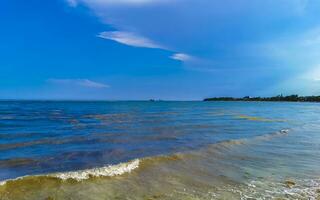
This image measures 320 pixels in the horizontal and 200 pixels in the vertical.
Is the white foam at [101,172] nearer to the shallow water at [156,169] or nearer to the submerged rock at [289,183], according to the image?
the shallow water at [156,169]

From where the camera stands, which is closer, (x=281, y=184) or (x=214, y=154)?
(x=281, y=184)

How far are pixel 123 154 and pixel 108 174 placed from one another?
13.4 feet

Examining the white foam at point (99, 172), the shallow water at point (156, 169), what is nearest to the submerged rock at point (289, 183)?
the shallow water at point (156, 169)

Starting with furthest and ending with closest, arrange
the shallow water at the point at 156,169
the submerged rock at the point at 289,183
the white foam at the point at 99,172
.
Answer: the white foam at the point at 99,172 → the submerged rock at the point at 289,183 → the shallow water at the point at 156,169

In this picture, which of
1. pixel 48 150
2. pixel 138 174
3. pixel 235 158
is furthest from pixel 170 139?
pixel 138 174

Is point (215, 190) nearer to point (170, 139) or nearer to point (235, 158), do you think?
point (235, 158)

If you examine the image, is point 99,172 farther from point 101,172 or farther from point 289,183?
point 289,183

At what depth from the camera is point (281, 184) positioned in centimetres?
967

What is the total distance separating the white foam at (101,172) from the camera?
393 inches

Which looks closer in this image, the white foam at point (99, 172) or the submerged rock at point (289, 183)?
the submerged rock at point (289, 183)

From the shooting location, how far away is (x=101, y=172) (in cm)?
1066

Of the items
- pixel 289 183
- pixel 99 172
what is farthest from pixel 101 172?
pixel 289 183

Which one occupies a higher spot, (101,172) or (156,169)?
(101,172)

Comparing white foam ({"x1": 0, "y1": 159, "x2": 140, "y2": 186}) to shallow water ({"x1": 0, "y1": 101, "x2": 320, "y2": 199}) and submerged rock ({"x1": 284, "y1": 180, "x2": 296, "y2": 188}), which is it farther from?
submerged rock ({"x1": 284, "y1": 180, "x2": 296, "y2": 188})
